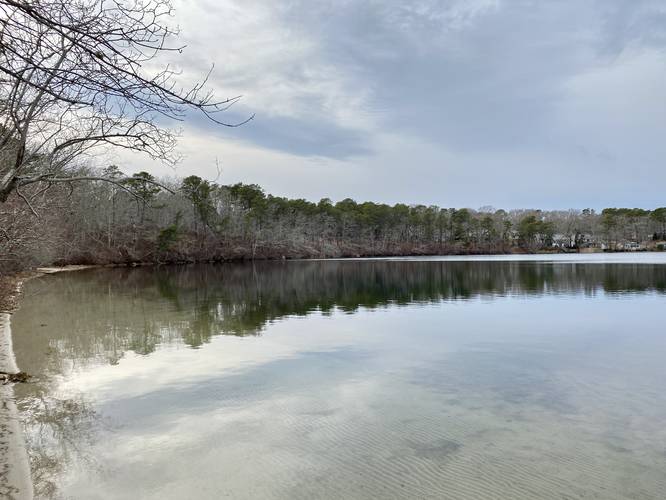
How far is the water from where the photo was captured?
551cm

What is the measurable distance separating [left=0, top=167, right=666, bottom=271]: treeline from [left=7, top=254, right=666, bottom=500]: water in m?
26.6

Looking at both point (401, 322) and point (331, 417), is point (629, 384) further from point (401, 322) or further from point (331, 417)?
point (401, 322)

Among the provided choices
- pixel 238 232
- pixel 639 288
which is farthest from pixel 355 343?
pixel 238 232

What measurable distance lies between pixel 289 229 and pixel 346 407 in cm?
8878

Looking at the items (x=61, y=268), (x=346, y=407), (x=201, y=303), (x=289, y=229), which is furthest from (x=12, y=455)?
(x=289, y=229)

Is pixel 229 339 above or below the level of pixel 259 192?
below

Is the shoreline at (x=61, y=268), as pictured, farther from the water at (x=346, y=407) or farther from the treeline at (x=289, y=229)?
the water at (x=346, y=407)

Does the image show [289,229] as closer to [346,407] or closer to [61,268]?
[61,268]

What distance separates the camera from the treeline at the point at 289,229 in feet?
211

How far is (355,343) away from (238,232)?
73.7 meters

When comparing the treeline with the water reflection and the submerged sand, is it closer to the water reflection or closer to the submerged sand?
the water reflection

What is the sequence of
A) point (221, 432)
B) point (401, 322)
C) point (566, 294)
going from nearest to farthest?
point (221, 432) → point (401, 322) → point (566, 294)

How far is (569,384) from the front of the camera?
30.1ft

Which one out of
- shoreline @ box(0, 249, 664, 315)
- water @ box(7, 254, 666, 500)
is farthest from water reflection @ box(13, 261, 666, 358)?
shoreline @ box(0, 249, 664, 315)
